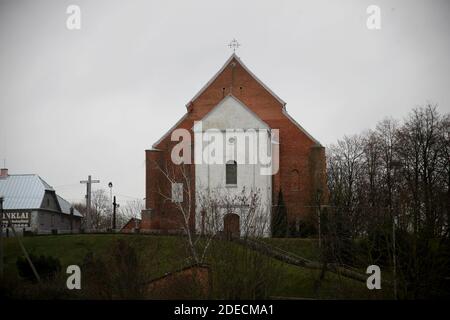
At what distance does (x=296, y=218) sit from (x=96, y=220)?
171 ft

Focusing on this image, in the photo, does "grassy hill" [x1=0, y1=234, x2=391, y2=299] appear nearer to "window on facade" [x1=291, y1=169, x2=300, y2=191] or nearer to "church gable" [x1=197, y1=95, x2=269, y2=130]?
"church gable" [x1=197, y1=95, x2=269, y2=130]


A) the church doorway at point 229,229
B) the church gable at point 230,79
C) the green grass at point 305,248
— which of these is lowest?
the green grass at point 305,248

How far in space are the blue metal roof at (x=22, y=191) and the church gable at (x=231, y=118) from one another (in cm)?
2148

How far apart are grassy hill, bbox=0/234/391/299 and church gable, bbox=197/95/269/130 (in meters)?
10.5

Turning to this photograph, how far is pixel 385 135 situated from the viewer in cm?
5491

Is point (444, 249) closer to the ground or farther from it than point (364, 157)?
closer to the ground

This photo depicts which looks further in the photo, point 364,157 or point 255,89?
point 364,157

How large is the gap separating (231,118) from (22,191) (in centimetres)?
2402

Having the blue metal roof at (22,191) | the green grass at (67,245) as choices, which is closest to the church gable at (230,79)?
the green grass at (67,245)

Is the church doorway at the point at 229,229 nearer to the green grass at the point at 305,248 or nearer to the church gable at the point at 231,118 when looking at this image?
the green grass at the point at 305,248

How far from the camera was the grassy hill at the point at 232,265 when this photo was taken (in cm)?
1647
